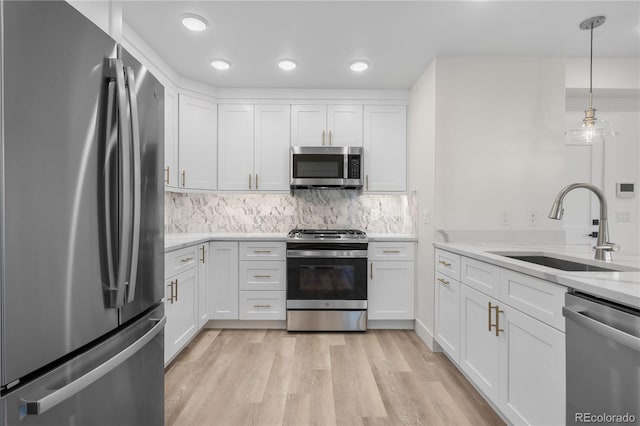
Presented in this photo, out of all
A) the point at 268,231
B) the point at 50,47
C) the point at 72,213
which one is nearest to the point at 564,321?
the point at 72,213

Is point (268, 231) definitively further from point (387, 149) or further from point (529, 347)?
point (529, 347)

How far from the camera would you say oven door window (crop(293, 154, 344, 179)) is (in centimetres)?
328

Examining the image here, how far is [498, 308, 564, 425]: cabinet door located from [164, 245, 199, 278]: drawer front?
6.87ft

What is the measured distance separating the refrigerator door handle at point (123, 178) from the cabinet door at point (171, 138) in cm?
200

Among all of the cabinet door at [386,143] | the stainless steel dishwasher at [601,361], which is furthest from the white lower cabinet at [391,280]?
the stainless steel dishwasher at [601,361]

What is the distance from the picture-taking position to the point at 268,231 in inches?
146

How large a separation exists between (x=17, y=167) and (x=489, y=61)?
10.2 ft

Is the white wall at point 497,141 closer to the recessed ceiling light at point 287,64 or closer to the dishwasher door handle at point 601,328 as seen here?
the recessed ceiling light at point 287,64

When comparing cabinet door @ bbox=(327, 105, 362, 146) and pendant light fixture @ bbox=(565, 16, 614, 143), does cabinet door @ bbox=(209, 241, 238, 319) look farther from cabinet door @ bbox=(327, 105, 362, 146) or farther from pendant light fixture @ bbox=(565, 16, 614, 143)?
pendant light fixture @ bbox=(565, 16, 614, 143)

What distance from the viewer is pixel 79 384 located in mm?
844

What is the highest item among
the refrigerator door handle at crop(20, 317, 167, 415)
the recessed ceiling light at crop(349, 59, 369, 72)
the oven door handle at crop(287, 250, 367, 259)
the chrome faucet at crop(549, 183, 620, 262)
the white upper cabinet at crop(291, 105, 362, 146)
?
the recessed ceiling light at crop(349, 59, 369, 72)

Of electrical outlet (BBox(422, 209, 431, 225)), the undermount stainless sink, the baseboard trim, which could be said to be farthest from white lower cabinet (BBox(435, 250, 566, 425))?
electrical outlet (BBox(422, 209, 431, 225))

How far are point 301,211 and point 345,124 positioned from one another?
1089 mm

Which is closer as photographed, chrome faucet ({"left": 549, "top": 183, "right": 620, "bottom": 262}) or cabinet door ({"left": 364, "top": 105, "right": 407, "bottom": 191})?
chrome faucet ({"left": 549, "top": 183, "right": 620, "bottom": 262})
